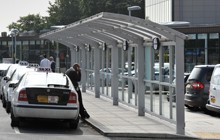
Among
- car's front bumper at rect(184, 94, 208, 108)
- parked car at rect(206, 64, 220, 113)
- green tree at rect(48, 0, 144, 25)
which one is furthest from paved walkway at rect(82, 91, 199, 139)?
green tree at rect(48, 0, 144, 25)

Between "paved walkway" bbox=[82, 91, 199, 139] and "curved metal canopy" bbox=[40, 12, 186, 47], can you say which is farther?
"curved metal canopy" bbox=[40, 12, 186, 47]

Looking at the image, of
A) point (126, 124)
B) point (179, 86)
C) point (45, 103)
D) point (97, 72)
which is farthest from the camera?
point (97, 72)

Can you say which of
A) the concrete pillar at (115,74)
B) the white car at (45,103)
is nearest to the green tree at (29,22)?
the concrete pillar at (115,74)

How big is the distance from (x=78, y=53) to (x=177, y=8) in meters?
54.2

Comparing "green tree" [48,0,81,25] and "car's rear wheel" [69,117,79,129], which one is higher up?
→ "green tree" [48,0,81,25]

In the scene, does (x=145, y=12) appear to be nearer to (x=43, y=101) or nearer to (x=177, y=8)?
(x=177, y=8)

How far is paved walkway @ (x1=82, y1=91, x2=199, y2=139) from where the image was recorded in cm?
1313

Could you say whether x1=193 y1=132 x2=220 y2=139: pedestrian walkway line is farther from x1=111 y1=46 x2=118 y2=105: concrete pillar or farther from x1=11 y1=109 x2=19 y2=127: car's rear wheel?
x1=111 y1=46 x2=118 y2=105: concrete pillar

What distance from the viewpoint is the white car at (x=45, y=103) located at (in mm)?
13898

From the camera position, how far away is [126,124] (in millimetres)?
14977

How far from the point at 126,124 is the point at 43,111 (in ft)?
7.56

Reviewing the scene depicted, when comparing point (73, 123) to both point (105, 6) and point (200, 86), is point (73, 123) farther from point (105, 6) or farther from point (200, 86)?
point (105, 6)

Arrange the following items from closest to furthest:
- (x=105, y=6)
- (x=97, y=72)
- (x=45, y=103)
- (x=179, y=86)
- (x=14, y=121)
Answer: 1. (x=179, y=86)
2. (x=45, y=103)
3. (x=14, y=121)
4. (x=97, y=72)
5. (x=105, y=6)

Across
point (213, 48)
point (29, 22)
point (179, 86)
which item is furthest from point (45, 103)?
point (29, 22)
